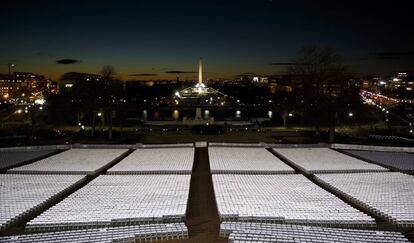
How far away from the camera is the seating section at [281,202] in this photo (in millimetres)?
21078

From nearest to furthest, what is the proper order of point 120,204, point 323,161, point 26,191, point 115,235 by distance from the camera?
point 115,235, point 120,204, point 26,191, point 323,161

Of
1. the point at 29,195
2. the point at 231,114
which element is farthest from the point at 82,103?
the point at 231,114

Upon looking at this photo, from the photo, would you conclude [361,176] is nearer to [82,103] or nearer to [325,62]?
[325,62]

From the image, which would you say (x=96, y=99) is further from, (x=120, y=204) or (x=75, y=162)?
(x=120, y=204)

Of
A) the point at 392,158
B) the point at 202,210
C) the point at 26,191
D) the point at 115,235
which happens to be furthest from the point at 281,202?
the point at 392,158

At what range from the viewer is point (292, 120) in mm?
76625

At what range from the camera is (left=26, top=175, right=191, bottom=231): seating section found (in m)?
20.7

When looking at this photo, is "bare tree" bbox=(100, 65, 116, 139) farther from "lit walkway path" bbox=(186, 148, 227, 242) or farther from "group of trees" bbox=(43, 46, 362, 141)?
"lit walkway path" bbox=(186, 148, 227, 242)

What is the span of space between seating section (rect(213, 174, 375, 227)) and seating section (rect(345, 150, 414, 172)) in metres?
10.4

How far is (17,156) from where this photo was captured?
136 feet

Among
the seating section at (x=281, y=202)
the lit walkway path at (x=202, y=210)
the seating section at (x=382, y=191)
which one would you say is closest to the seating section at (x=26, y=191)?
the lit walkway path at (x=202, y=210)

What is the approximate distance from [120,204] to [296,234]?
10723 millimetres

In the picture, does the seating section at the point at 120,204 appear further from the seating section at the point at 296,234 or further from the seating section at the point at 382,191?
the seating section at the point at 382,191

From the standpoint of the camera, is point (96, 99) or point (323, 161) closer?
point (323, 161)
